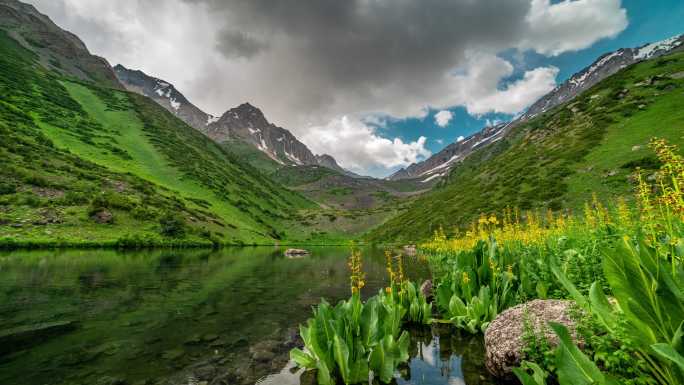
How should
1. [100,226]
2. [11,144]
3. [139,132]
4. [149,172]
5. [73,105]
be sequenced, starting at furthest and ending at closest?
[139,132]
[73,105]
[149,172]
[11,144]
[100,226]

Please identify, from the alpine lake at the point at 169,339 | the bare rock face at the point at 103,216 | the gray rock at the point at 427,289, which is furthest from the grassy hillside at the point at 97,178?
the gray rock at the point at 427,289

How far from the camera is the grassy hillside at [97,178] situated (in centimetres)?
5906

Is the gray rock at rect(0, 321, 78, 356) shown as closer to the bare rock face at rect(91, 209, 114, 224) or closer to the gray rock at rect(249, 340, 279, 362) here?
the gray rock at rect(249, 340, 279, 362)

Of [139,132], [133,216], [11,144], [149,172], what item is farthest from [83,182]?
[139,132]

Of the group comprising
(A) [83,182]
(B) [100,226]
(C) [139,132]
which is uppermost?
(C) [139,132]

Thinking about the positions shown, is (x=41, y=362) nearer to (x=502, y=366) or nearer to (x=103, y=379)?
(x=103, y=379)

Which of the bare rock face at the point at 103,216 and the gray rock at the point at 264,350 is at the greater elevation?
the bare rock face at the point at 103,216

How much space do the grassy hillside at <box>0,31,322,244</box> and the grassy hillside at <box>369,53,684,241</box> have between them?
70.5 metres

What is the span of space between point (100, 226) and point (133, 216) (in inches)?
435

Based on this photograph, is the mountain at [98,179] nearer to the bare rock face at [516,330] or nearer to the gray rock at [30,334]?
the gray rock at [30,334]

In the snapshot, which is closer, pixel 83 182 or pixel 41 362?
pixel 41 362

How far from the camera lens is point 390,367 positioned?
276 inches

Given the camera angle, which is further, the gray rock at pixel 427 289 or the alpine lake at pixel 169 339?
the gray rock at pixel 427 289

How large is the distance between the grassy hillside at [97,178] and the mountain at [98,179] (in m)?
0.28
